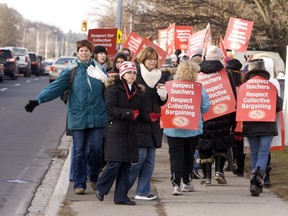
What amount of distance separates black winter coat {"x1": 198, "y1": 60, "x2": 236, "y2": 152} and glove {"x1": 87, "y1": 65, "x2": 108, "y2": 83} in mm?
1683

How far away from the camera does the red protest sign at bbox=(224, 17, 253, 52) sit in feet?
58.1

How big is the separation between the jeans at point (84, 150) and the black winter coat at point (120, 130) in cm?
66

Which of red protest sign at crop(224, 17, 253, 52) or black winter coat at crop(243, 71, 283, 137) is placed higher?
red protest sign at crop(224, 17, 253, 52)

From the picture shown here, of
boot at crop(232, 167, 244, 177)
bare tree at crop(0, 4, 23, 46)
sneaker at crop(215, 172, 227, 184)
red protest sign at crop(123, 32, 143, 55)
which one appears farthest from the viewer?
bare tree at crop(0, 4, 23, 46)

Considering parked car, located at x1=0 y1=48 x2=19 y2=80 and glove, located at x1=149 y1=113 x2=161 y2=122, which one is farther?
parked car, located at x1=0 y1=48 x2=19 y2=80

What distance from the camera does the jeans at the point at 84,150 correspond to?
9727mm

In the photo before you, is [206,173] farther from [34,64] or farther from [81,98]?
[34,64]

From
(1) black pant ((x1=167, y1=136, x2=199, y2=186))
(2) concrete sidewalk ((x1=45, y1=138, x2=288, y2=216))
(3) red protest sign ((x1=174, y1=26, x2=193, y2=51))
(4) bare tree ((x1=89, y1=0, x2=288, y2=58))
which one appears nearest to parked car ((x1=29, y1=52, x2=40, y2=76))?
(4) bare tree ((x1=89, y1=0, x2=288, y2=58))

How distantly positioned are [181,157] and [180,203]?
0.92m

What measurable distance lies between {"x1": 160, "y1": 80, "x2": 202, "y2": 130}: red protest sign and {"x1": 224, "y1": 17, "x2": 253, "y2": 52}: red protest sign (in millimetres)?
7633

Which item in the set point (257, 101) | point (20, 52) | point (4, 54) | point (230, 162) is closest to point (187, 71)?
point (257, 101)

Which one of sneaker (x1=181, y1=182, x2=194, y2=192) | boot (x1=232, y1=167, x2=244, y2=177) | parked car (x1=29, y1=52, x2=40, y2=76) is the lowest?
parked car (x1=29, y1=52, x2=40, y2=76)

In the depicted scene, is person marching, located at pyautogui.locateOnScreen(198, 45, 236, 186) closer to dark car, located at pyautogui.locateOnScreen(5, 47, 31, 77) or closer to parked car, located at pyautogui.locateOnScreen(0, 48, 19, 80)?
parked car, located at pyautogui.locateOnScreen(0, 48, 19, 80)

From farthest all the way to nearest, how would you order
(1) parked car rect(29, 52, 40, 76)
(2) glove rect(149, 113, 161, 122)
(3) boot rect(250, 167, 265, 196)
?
(1) parked car rect(29, 52, 40, 76) < (3) boot rect(250, 167, 265, 196) < (2) glove rect(149, 113, 161, 122)
